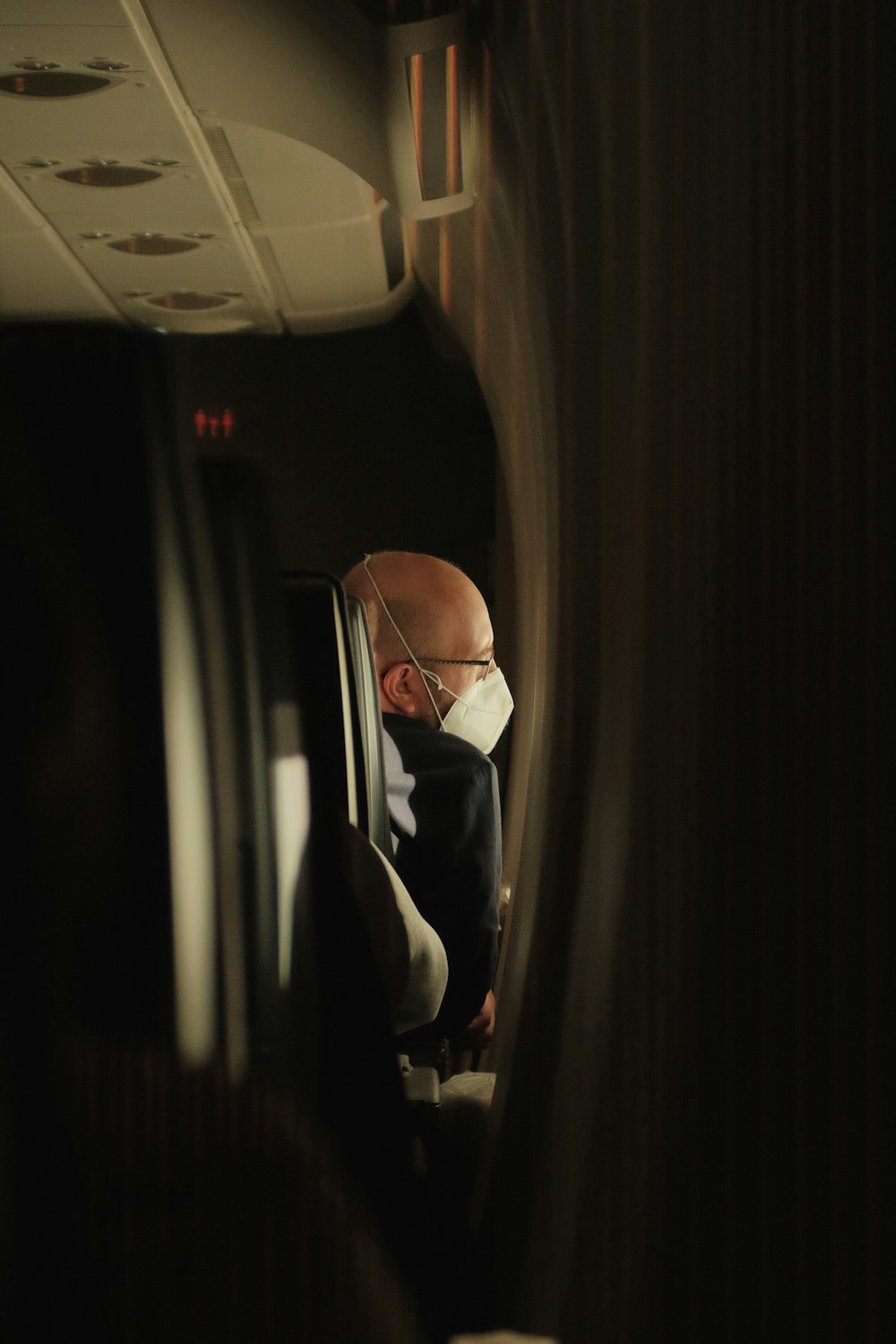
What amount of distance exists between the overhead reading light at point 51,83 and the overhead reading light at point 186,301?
7.60ft

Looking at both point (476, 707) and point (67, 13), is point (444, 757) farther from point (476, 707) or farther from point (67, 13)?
point (67, 13)

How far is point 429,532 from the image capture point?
21.0 ft

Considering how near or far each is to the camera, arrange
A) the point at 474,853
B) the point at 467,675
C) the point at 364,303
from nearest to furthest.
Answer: the point at 474,853, the point at 467,675, the point at 364,303

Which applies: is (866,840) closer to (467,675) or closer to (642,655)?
(642,655)

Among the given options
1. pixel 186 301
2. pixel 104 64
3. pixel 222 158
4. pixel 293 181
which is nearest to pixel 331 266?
pixel 186 301

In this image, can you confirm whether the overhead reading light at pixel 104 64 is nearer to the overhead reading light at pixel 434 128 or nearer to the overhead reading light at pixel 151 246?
the overhead reading light at pixel 151 246

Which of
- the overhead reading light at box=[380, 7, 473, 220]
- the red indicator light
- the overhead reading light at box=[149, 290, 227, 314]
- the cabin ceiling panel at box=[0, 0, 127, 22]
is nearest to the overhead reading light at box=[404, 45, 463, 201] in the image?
the overhead reading light at box=[380, 7, 473, 220]

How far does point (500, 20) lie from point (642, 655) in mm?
473

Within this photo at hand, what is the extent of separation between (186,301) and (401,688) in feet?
13.8

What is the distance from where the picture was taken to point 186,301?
20.1 feet

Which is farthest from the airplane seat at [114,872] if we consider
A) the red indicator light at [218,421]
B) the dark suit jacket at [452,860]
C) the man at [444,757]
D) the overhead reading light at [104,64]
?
the red indicator light at [218,421]

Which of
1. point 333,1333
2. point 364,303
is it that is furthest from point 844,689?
point 364,303

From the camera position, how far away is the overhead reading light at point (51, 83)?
11.4ft

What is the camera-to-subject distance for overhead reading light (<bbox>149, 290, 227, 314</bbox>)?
599cm
